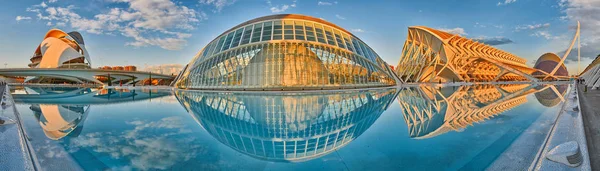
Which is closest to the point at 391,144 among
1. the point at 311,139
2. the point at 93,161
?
the point at 311,139

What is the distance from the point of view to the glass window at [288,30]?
29.8m

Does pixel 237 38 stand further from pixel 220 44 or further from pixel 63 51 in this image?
pixel 63 51

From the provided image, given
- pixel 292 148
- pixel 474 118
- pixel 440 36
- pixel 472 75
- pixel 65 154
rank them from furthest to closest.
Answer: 1. pixel 472 75
2. pixel 440 36
3. pixel 474 118
4. pixel 292 148
5. pixel 65 154

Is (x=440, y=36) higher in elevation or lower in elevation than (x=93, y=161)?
higher

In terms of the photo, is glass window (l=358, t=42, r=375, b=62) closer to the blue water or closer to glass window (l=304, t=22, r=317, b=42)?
glass window (l=304, t=22, r=317, b=42)

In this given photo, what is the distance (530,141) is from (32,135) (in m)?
10.9

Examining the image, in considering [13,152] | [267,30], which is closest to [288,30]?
[267,30]

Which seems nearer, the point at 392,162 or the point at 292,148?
the point at 392,162

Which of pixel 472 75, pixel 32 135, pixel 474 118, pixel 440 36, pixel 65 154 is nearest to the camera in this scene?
pixel 65 154

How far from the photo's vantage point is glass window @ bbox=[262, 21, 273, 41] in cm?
2973

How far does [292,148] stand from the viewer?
5465 mm

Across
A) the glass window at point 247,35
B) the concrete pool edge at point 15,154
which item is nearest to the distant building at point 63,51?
the glass window at point 247,35

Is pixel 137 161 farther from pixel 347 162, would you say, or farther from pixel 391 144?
pixel 391 144

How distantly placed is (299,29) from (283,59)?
191 inches
